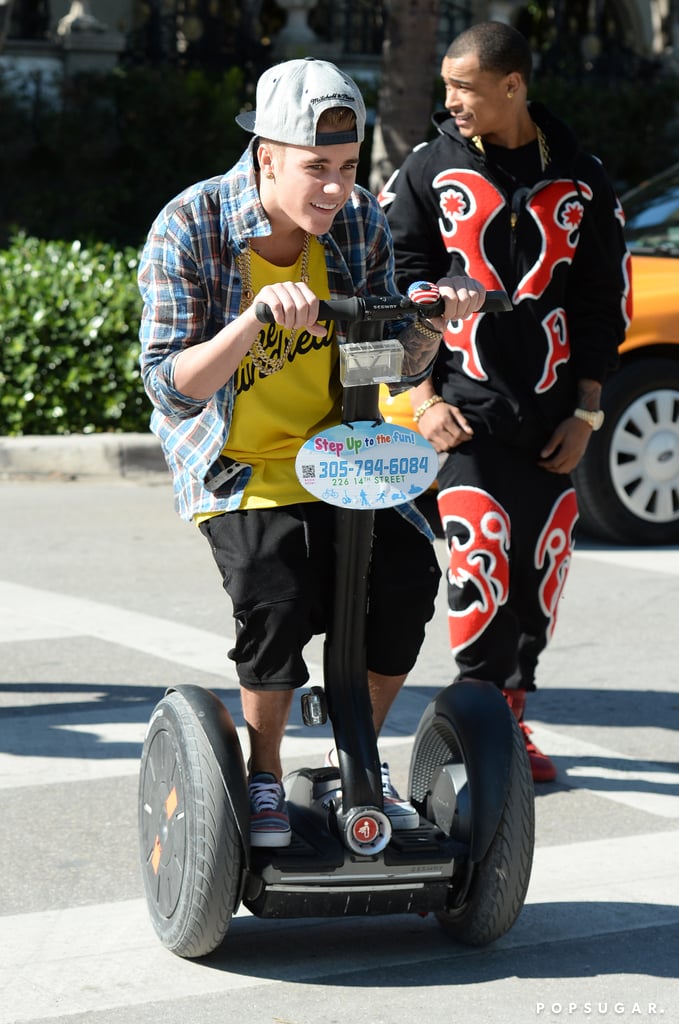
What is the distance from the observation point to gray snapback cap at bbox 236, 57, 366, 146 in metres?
3.27

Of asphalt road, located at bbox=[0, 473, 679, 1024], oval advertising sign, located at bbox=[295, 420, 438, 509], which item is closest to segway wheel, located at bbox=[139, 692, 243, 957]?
asphalt road, located at bbox=[0, 473, 679, 1024]

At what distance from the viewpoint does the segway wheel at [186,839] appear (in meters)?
3.39

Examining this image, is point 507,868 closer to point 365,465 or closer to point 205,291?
point 365,465

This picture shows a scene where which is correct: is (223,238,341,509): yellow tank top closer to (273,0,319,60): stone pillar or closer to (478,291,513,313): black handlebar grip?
(478,291,513,313): black handlebar grip

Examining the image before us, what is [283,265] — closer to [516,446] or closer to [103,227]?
[516,446]

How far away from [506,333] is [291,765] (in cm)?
140

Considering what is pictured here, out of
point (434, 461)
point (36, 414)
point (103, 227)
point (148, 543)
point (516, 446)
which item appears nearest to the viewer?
point (434, 461)

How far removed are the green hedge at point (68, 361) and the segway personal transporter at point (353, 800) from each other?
7062mm

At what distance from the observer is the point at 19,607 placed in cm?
696

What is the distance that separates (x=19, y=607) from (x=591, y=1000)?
3.99 m

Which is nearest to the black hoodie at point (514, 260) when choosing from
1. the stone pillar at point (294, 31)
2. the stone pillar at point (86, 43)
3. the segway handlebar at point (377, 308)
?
the segway handlebar at point (377, 308)

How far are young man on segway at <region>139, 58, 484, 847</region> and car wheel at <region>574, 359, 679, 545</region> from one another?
4.78m

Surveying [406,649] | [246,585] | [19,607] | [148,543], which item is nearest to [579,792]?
[406,649]

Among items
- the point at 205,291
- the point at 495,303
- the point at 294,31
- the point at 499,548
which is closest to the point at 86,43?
the point at 294,31
